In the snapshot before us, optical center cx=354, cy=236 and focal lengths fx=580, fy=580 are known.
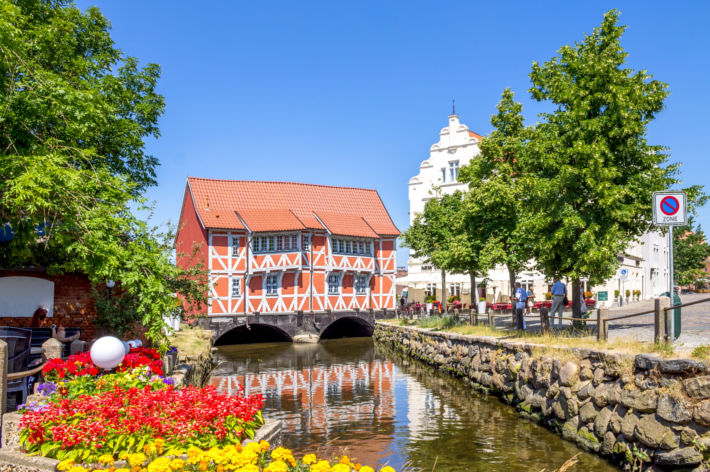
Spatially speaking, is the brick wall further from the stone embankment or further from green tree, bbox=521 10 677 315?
green tree, bbox=521 10 677 315

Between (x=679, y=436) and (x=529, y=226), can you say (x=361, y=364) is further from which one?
(x=679, y=436)

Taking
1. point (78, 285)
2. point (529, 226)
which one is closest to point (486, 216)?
point (529, 226)

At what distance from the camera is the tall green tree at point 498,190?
21.7m

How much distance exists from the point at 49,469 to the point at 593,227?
14247 millimetres

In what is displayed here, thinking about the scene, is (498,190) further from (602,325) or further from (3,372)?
(3,372)

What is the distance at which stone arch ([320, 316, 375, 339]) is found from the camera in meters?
41.3

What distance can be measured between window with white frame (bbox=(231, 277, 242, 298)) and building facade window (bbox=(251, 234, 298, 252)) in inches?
87.0

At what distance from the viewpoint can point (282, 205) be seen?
40.2m

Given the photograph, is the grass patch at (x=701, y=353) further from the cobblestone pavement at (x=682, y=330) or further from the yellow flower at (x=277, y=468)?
the yellow flower at (x=277, y=468)

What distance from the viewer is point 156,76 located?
20109 millimetres

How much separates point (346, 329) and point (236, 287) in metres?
10.5

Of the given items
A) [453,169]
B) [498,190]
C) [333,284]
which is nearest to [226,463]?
[498,190]

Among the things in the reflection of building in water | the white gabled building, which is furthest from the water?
the white gabled building

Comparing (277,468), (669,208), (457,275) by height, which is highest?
(669,208)
